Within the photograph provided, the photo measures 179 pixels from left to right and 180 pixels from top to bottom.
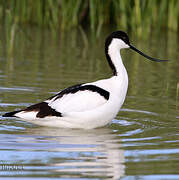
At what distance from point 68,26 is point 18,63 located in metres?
4.45

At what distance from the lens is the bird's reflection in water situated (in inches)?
215

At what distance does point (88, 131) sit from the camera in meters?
7.48

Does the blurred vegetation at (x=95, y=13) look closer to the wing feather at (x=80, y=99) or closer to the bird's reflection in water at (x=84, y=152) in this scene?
the wing feather at (x=80, y=99)

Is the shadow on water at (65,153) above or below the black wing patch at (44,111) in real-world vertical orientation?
below

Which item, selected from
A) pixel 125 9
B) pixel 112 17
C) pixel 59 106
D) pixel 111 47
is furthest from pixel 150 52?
pixel 59 106

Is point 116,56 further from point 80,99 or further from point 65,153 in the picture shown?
point 65,153

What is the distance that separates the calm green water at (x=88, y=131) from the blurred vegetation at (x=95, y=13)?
2.35ft

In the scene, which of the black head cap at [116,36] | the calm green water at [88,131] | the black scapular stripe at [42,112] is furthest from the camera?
the black head cap at [116,36]

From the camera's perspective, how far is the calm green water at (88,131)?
219 inches

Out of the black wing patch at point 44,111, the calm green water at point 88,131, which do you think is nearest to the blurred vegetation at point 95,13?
the calm green water at point 88,131

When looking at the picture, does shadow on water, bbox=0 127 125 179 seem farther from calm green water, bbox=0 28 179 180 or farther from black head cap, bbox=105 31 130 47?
black head cap, bbox=105 31 130 47

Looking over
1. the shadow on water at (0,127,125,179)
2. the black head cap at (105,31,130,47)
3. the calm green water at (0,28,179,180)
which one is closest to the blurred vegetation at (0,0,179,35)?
the calm green water at (0,28,179,180)

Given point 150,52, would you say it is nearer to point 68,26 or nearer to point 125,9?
point 125,9

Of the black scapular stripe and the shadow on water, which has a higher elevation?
the black scapular stripe
